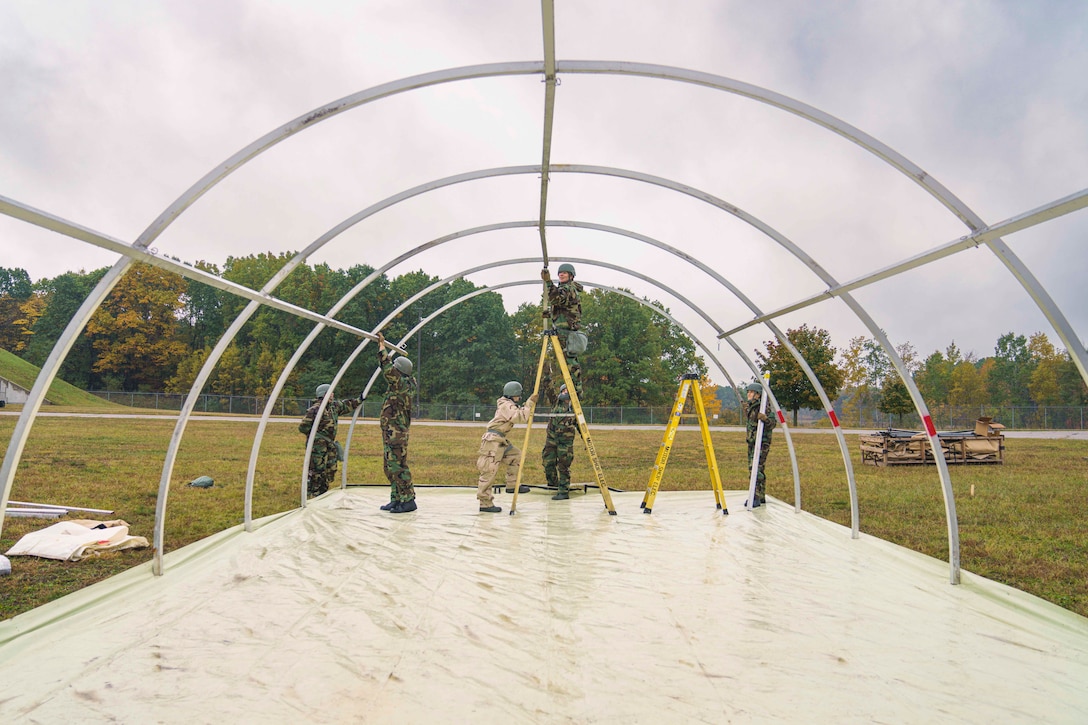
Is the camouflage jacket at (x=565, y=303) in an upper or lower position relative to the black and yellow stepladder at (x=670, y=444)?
upper

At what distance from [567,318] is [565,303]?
0.85 feet

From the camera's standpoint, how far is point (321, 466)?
10.2 meters

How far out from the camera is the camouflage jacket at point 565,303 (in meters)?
9.24

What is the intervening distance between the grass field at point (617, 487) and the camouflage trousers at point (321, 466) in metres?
0.45

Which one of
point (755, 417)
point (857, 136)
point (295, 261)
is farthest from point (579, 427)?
point (857, 136)

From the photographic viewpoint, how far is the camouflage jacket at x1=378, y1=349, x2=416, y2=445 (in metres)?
8.84

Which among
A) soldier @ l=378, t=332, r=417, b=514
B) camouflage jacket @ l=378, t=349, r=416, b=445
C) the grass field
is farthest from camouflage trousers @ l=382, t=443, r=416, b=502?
the grass field

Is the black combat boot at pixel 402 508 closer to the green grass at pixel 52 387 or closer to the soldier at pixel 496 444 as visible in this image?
the soldier at pixel 496 444

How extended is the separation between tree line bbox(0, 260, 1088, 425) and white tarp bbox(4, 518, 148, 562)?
36.1 metres

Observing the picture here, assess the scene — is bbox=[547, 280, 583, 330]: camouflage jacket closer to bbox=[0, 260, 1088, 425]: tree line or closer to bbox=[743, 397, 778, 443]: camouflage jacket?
bbox=[743, 397, 778, 443]: camouflage jacket

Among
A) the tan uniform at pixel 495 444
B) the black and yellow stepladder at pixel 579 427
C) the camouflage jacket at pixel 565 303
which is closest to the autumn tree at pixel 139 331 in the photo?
the camouflage jacket at pixel 565 303

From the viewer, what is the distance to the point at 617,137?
636 centimetres

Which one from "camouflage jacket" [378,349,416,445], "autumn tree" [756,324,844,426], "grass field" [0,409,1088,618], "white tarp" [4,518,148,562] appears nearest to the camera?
"white tarp" [4,518,148,562]

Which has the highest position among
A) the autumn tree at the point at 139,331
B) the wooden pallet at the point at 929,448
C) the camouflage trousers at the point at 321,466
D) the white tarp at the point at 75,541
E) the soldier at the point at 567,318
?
the autumn tree at the point at 139,331
